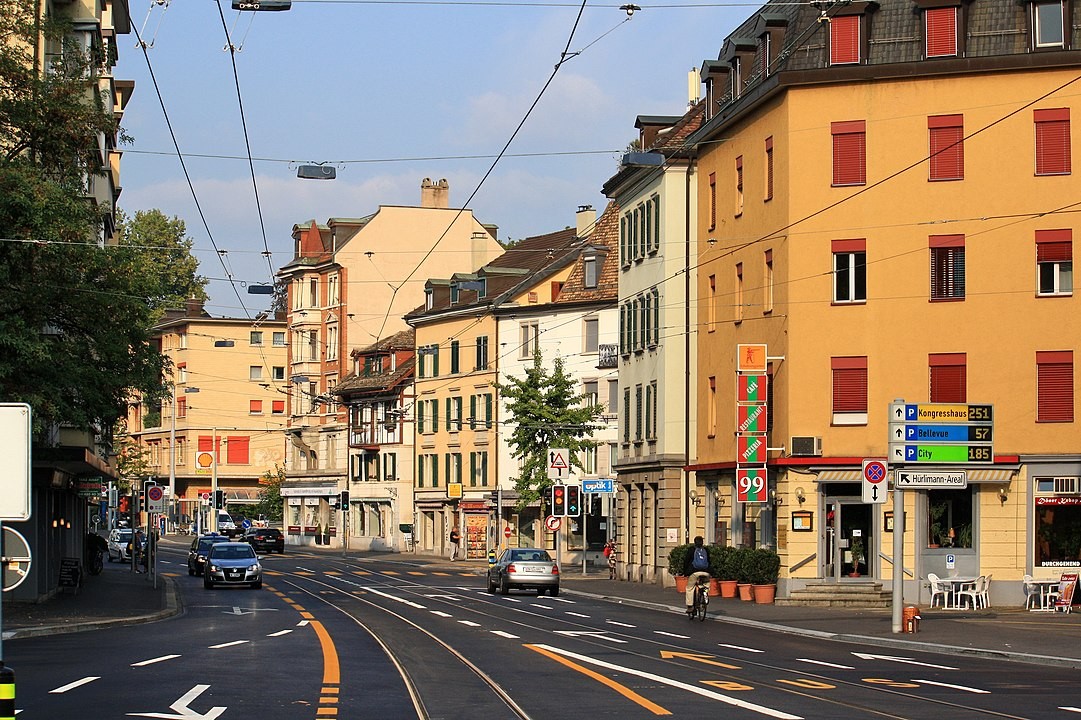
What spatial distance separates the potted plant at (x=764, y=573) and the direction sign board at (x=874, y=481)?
413 inches

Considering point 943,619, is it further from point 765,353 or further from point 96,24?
point 96,24

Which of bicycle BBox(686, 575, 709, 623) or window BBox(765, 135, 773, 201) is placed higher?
window BBox(765, 135, 773, 201)

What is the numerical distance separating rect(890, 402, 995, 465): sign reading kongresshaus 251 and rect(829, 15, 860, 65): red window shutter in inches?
492

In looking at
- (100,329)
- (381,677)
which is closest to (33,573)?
(100,329)

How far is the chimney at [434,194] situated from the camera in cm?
10688

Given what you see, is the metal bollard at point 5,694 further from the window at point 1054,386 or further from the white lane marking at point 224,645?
the window at point 1054,386

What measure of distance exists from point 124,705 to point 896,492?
62.5ft

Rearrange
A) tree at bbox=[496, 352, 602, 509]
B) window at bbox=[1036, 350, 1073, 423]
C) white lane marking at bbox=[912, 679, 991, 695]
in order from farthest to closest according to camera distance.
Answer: tree at bbox=[496, 352, 602, 509], window at bbox=[1036, 350, 1073, 423], white lane marking at bbox=[912, 679, 991, 695]

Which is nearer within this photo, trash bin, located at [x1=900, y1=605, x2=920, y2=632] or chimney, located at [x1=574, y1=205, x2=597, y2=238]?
trash bin, located at [x1=900, y1=605, x2=920, y2=632]

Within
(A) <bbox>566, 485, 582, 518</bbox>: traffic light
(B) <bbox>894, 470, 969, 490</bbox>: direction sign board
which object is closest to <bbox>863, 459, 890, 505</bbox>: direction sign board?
(B) <bbox>894, 470, 969, 490</bbox>: direction sign board

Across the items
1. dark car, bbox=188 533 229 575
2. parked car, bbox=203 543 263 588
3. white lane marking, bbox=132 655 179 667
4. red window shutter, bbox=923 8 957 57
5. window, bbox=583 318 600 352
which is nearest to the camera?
white lane marking, bbox=132 655 179 667

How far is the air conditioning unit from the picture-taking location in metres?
42.8

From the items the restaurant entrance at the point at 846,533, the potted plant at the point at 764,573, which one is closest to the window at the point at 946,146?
the restaurant entrance at the point at 846,533

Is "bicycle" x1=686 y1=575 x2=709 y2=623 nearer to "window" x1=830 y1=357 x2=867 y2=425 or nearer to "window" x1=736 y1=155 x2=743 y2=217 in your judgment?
"window" x1=830 y1=357 x2=867 y2=425
